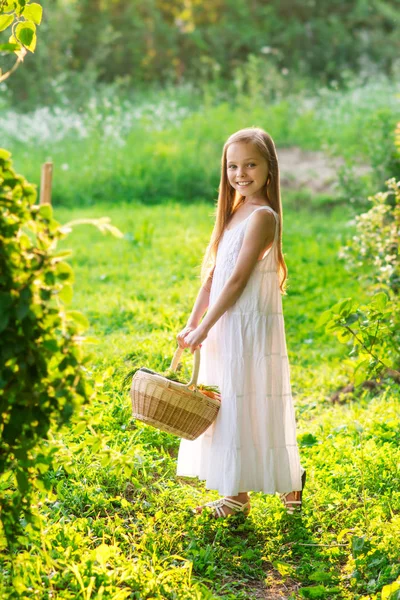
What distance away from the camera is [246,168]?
3.47m

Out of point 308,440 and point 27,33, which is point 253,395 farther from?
point 27,33

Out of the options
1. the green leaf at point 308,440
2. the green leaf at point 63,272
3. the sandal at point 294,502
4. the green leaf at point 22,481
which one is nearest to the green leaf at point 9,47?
the green leaf at point 63,272

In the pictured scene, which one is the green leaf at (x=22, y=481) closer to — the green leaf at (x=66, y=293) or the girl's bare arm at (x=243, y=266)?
the green leaf at (x=66, y=293)

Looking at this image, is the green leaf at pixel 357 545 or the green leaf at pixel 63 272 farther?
the green leaf at pixel 357 545

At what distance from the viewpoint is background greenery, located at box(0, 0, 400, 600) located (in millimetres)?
3062

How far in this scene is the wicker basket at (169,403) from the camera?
3.13 metres

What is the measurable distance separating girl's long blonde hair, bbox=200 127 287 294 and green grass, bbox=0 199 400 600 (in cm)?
56

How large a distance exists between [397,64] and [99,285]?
11975 millimetres

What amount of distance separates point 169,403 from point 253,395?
1.34ft

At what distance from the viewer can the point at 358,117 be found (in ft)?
40.1

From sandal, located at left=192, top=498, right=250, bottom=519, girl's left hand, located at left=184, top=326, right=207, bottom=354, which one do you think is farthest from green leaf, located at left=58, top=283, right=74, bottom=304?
sandal, located at left=192, top=498, right=250, bottom=519

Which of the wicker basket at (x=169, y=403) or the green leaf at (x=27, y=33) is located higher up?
the green leaf at (x=27, y=33)

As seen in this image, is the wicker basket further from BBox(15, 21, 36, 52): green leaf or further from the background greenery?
BBox(15, 21, 36, 52): green leaf

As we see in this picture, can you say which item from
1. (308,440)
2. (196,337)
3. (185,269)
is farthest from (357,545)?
(185,269)
